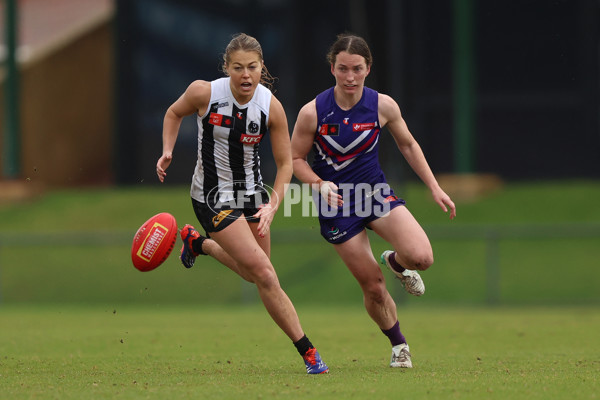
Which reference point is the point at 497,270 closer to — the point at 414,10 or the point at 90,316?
the point at 90,316

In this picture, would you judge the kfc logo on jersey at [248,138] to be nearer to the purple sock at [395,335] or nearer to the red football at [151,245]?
the red football at [151,245]

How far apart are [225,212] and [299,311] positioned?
834 cm

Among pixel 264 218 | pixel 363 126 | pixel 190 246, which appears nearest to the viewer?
pixel 264 218

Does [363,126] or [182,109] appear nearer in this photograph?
[182,109]

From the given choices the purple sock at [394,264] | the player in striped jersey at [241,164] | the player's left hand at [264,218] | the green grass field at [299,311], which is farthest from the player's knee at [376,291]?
the player's left hand at [264,218]

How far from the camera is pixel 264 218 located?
26.1ft

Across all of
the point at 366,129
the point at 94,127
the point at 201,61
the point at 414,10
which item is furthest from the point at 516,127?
the point at 366,129

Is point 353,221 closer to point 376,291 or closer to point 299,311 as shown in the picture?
point 376,291

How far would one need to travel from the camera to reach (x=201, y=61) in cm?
2442

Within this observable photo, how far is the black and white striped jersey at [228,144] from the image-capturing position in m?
8.12

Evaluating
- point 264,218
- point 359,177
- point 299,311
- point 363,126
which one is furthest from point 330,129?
point 299,311

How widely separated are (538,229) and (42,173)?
13393mm

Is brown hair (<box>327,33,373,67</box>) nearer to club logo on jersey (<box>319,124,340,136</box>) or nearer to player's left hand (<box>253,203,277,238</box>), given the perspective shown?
club logo on jersey (<box>319,124,340,136</box>)

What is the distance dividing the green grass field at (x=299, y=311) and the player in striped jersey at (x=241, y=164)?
69 cm
